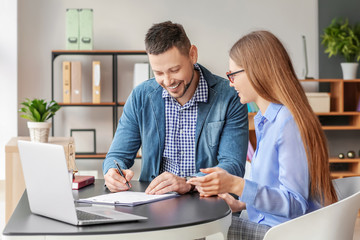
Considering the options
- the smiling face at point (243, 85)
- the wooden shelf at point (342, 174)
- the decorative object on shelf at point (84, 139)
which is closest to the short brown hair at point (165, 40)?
the smiling face at point (243, 85)

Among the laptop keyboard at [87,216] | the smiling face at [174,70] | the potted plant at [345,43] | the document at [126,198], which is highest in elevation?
the potted plant at [345,43]

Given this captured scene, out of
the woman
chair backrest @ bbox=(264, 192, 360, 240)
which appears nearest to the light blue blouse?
the woman

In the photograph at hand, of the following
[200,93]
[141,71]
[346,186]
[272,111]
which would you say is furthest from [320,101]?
[272,111]

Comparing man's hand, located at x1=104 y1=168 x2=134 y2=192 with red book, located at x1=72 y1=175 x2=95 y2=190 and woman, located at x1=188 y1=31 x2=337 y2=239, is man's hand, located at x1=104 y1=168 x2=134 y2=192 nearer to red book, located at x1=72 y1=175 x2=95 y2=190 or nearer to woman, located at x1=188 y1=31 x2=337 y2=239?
red book, located at x1=72 y1=175 x2=95 y2=190

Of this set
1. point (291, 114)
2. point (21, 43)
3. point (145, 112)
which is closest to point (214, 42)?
point (21, 43)

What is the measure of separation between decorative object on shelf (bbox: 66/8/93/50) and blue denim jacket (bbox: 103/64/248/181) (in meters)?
2.64

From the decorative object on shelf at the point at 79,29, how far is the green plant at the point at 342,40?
2.18 meters

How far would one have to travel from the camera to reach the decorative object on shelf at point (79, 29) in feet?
16.1

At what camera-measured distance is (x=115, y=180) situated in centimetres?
205

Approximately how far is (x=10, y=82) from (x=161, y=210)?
372 centimetres

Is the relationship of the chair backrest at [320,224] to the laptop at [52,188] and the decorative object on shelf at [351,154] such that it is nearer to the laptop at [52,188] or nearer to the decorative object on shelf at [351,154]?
the laptop at [52,188]

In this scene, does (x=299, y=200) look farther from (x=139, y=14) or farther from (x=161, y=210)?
(x=139, y=14)

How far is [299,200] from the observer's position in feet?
5.61

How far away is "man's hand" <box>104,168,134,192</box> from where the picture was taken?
203 cm
